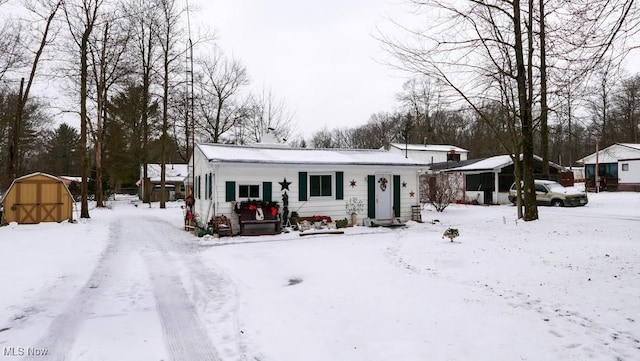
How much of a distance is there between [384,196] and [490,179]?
1338 cm

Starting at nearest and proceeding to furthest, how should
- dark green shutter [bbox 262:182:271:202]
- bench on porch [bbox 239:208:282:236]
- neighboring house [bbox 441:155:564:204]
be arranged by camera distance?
bench on porch [bbox 239:208:282:236], dark green shutter [bbox 262:182:271:202], neighboring house [bbox 441:155:564:204]

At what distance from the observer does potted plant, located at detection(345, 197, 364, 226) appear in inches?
619

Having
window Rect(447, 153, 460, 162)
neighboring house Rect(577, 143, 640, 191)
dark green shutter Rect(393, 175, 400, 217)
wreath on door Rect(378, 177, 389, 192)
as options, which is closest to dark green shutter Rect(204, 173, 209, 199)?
wreath on door Rect(378, 177, 389, 192)

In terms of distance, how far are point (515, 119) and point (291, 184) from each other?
8.83m

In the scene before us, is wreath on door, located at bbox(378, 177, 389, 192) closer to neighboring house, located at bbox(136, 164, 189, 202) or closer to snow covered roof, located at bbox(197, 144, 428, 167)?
snow covered roof, located at bbox(197, 144, 428, 167)

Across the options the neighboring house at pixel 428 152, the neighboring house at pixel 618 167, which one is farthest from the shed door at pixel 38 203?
the neighboring house at pixel 618 167

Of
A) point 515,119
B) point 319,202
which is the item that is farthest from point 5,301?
point 515,119

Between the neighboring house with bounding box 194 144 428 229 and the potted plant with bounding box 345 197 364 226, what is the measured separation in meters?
0.07

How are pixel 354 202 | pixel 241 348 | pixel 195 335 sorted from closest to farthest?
pixel 241 348 → pixel 195 335 → pixel 354 202

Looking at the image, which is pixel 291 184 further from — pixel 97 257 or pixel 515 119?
pixel 515 119

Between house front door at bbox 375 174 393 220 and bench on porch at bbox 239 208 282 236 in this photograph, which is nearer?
bench on porch at bbox 239 208 282 236

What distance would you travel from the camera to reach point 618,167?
33500 millimetres

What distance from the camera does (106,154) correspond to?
1473 inches

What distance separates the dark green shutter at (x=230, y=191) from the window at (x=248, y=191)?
0.83ft
